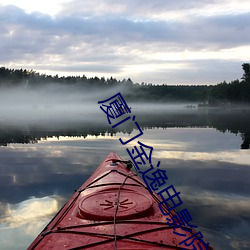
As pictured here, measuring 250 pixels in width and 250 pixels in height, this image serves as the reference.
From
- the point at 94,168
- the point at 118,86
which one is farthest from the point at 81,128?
the point at 118,86

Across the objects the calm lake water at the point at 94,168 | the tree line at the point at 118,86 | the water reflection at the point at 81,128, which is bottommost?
the calm lake water at the point at 94,168

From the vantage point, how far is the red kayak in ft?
14.0

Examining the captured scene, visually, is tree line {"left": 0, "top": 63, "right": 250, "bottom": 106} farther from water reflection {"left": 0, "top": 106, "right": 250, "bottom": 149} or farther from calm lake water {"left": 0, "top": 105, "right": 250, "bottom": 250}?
calm lake water {"left": 0, "top": 105, "right": 250, "bottom": 250}

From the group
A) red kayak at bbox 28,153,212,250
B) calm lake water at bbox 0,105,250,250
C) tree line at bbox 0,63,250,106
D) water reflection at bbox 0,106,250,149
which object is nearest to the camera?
red kayak at bbox 28,153,212,250

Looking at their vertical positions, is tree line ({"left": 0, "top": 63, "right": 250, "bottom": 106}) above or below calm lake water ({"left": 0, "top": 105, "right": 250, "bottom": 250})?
above

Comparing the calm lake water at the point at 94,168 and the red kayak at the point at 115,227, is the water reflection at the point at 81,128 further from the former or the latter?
the red kayak at the point at 115,227

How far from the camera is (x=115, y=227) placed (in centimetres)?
460

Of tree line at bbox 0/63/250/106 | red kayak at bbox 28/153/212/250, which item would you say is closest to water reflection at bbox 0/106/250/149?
red kayak at bbox 28/153/212/250

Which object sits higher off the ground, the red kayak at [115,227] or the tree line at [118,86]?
the tree line at [118,86]

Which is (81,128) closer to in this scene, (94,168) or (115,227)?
(94,168)

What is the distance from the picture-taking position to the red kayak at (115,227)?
4258mm

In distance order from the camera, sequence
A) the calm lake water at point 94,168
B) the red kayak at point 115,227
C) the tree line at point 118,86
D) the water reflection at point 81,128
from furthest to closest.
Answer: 1. the tree line at point 118,86
2. the water reflection at point 81,128
3. the calm lake water at point 94,168
4. the red kayak at point 115,227

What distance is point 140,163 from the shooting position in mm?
13594

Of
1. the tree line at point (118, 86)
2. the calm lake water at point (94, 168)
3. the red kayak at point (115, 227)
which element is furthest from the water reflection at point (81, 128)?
the tree line at point (118, 86)
